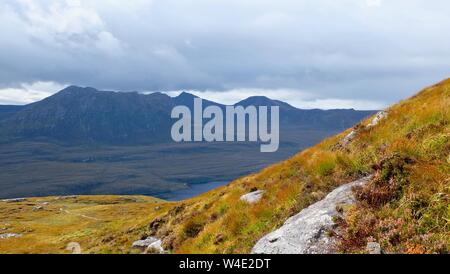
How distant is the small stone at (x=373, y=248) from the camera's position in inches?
356

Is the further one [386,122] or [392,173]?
[386,122]

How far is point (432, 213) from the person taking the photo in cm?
947

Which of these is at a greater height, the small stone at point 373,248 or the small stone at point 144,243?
the small stone at point 373,248

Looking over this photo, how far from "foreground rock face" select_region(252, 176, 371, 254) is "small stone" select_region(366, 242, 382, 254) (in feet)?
3.05

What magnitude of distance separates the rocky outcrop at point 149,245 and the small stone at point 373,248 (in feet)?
47.0

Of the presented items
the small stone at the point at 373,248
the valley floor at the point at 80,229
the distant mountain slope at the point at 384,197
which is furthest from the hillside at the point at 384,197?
the valley floor at the point at 80,229

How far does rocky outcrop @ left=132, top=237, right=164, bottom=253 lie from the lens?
22342 millimetres

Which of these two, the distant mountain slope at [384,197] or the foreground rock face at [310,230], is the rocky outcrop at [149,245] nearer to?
the distant mountain slope at [384,197]

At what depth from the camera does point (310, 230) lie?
1083 centimetres

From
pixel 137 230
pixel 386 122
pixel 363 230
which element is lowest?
pixel 137 230

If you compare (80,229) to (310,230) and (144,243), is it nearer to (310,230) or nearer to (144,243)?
(144,243)
